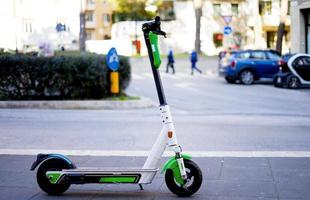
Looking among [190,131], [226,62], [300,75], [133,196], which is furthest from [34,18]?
[133,196]

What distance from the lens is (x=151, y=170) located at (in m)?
5.91

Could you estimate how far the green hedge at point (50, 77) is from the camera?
52.3ft

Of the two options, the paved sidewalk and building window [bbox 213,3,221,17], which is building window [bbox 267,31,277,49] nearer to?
building window [bbox 213,3,221,17]

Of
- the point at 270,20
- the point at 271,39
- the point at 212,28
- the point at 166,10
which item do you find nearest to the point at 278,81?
the point at 270,20

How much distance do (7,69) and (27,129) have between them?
4801 millimetres

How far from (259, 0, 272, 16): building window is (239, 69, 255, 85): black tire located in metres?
31.1

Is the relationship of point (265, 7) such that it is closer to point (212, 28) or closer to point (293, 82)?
point (212, 28)

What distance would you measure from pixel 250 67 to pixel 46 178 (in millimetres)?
19978

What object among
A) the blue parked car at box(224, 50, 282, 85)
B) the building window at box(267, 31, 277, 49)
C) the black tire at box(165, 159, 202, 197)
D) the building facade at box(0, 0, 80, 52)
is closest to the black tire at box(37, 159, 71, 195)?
the black tire at box(165, 159, 202, 197)

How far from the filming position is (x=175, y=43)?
5841 cm

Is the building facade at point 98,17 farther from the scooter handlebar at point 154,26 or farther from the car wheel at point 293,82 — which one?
the scooter handlebar at point 154,26

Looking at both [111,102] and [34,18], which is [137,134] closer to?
[111,102]

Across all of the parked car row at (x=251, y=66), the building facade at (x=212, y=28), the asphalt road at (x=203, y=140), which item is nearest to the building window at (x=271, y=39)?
the building facade at (x=212, y=28)

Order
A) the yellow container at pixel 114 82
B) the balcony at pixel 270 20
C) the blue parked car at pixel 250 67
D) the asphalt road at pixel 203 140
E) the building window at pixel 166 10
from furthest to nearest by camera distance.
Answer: the building window at pixel 166 10 < the balcony at pixel 270 20 < the blue parked car at pixel 250 67 < the yellow container at pixel 114 82 < the asphalt road at pixel 203 140
